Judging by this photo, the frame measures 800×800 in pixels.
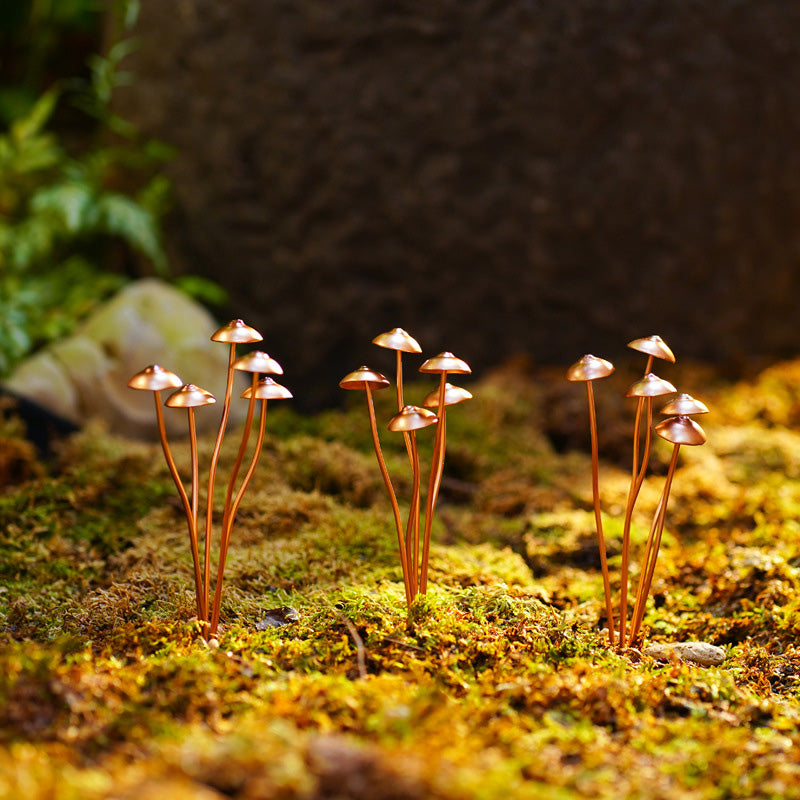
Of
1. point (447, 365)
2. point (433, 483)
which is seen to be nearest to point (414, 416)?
point (447, 365)

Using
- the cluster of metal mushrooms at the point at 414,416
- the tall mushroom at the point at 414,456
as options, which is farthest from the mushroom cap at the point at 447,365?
the tall mushroom at the point at 414,456

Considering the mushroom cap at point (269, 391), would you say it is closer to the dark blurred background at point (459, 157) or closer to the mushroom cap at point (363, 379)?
the mushroom cap at point (363, 379)

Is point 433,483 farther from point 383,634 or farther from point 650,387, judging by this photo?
point 650,387

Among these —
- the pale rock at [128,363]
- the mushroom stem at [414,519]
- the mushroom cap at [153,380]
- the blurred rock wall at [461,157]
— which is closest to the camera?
the mushroom cap at [153,380]

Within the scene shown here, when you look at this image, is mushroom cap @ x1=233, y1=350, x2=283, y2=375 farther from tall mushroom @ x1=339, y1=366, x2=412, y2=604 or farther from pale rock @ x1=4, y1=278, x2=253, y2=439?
pale rock @ x1=4, y1=278, x2=253, y2=439

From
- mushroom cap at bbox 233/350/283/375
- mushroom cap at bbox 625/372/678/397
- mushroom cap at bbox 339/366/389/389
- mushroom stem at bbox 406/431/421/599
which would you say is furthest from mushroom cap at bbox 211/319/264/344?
mushroom cap at bbox 625/372/678/397

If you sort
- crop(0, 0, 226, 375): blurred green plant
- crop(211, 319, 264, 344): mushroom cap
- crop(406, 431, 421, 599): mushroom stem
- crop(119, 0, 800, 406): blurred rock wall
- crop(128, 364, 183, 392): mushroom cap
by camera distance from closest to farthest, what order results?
crop(128, 364, 183, 392): mushroom cap < crop(211, 319, 264, 344): mushroom cap < crop(406, 431, 421, 599): mushroom stem < crop(0, 0, 226, 375): blurred green plant < crop(119, 0, 800, 406): blurred rock wall
